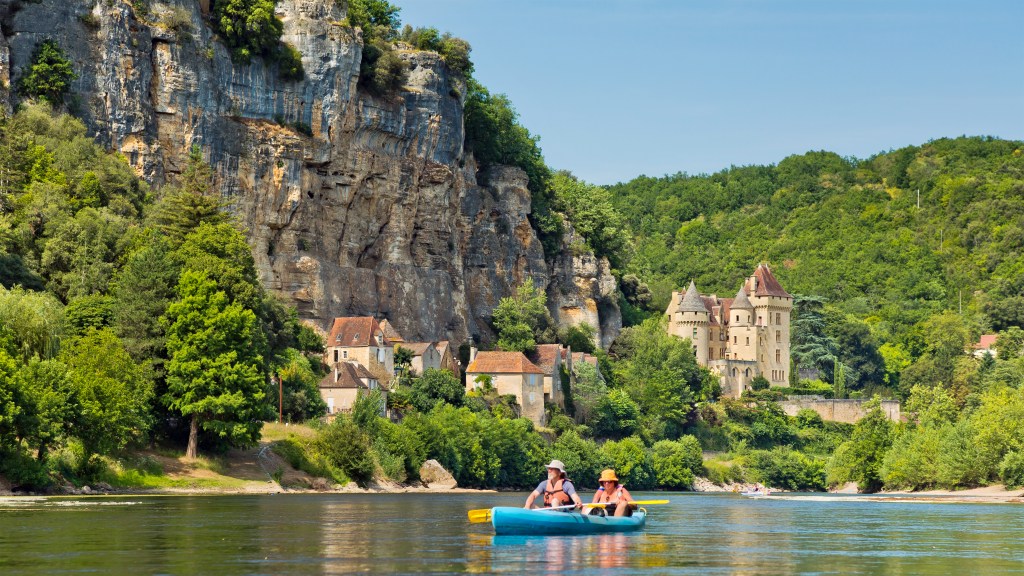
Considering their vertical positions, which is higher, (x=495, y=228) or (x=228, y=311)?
(x=495, y=228)

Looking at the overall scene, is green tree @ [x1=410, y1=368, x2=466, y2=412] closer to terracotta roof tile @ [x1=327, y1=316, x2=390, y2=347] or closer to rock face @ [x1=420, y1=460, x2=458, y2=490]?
terracotta roof tile @ [x1=327, y1=316, x2=390, y2=347]

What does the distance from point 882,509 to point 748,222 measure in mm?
122812

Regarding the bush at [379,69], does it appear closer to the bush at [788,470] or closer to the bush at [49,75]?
the bush at [49,75]

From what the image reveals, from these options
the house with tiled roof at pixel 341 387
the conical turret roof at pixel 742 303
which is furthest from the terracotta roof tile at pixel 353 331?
the conical turret roof at pixel 742 303

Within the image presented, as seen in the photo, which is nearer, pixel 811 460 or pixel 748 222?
pixel 811 460

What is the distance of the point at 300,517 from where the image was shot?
4722 cm

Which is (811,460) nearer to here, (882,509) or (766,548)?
(882,509)

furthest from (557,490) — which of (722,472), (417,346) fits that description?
(722,472)

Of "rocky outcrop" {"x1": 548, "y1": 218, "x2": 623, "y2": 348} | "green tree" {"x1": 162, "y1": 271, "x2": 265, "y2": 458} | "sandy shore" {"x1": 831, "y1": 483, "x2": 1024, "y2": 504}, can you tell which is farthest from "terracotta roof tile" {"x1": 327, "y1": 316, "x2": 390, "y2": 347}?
"rocky outcrop" {"x1": 548, "y1": 218, "x2": 623, "y2": 348}

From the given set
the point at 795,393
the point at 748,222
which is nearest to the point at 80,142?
the point at 795,393

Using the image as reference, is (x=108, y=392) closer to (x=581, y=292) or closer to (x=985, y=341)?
(x=581, y=292)

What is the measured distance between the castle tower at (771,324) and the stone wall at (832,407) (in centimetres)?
908

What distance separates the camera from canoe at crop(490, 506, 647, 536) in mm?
38906

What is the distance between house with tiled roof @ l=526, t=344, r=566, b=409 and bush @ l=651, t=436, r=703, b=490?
746 cm
